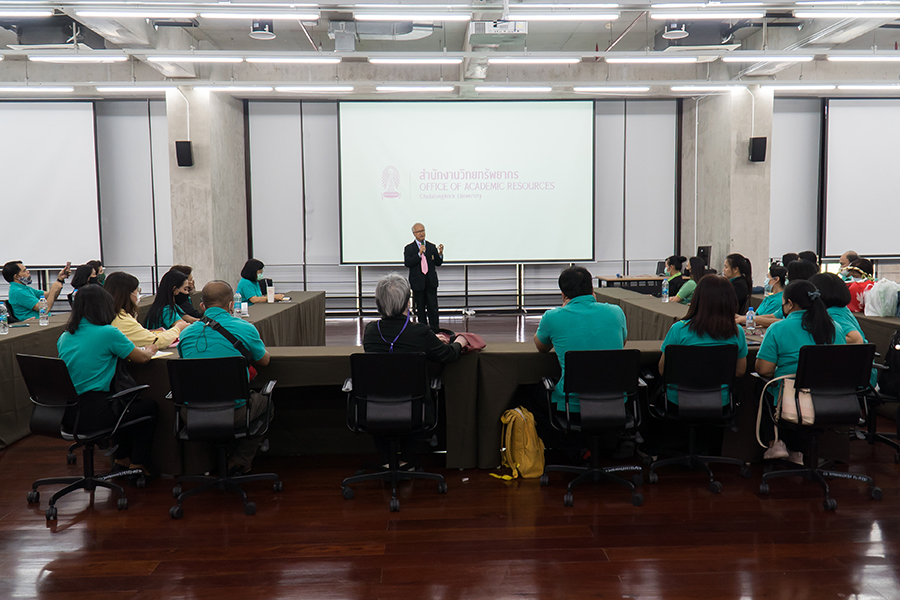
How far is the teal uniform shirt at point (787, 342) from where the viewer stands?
3.40 metres

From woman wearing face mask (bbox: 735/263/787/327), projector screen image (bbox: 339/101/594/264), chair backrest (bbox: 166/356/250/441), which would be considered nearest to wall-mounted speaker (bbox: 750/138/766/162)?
projector screen image (bbox: 339/101/594/264)

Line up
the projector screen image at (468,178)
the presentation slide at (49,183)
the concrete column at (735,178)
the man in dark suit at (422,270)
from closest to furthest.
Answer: the man in dark suit at (422,270)
the concrete column at (735,178)
the presentation slide at (49,183)
the projector screen image at (468,178)

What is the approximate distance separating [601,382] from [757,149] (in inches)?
319

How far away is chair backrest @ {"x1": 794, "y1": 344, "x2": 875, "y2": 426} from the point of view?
321cm

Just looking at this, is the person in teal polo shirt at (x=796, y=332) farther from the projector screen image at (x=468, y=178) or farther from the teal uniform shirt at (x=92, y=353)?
the projector screen image at (x=468, y=178)

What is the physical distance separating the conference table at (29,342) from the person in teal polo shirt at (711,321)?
9.62 feet

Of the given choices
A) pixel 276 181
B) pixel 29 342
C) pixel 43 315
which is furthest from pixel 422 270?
pixel 29 342

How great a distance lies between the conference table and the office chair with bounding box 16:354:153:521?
466 millimetres

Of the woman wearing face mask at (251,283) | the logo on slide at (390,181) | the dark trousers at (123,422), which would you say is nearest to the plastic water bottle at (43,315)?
the woman wearing face mask at (251,283)

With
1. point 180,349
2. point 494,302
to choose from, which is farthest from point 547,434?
point 494,302

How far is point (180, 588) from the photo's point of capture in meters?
2.56

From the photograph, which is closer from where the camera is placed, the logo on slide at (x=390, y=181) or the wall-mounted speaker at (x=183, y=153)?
the wall-mounted speaker at (x=183, y=153)

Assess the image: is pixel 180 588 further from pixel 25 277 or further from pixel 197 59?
pixel 197 59

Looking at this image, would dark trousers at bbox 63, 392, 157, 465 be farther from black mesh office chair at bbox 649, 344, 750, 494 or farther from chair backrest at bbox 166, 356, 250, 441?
black mesh office chair at bbox 649, 344, 750, 494
